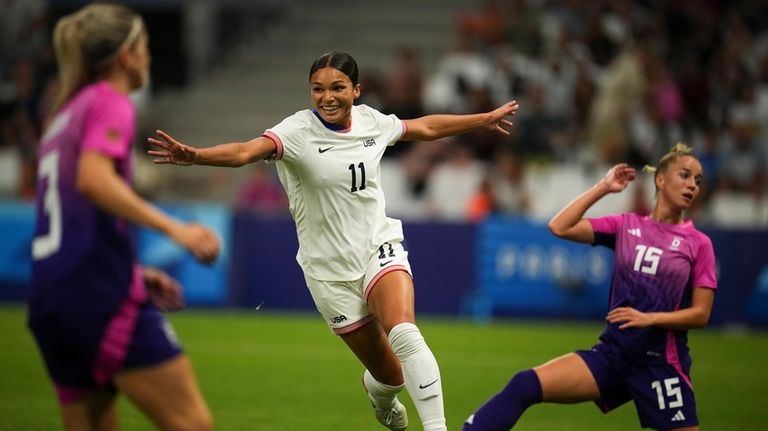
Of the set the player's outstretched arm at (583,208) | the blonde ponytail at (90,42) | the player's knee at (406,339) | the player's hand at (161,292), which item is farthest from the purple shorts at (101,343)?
the player's outstretched arm at (583,208)

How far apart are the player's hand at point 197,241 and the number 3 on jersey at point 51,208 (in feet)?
1.81

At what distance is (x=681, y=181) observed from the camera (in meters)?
6.35

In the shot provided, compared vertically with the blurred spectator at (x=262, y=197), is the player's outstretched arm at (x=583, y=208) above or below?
above

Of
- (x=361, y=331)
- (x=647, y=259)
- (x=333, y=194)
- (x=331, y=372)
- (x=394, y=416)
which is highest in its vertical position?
(x=333, y=194)

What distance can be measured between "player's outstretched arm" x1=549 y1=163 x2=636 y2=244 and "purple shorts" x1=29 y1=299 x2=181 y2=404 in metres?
2.71

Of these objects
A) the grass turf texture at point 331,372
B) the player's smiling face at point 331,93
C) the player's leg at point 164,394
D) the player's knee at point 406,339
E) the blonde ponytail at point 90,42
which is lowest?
the grass turf texture at point 331,372

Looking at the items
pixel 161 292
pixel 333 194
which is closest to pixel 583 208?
pixel 333 194

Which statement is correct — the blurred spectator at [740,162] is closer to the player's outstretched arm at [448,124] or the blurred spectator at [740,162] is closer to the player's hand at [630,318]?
the player's outstretched arm at [448,124]

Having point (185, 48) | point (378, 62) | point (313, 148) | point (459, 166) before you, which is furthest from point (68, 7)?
point (313, 148)

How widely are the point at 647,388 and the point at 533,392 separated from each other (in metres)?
0.61

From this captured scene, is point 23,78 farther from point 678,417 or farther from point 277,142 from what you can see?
point 678,417

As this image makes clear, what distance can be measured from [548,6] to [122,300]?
1631cm

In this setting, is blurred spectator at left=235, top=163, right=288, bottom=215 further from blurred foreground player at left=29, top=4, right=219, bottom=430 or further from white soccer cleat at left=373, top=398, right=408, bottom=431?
blurred foreground player at left=29, top=4, right=219, bottom=430

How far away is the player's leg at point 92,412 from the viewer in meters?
4.60
